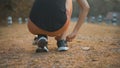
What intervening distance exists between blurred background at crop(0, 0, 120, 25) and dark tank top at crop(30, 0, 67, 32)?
8.62 meters

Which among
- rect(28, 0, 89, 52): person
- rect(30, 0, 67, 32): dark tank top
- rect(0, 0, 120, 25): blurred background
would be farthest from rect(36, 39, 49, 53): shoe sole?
rect(0, 0, 120, 25): blurred background

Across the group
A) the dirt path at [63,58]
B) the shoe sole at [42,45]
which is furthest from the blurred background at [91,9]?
the shoe sole at [42,45]

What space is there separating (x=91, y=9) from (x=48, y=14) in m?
13.3

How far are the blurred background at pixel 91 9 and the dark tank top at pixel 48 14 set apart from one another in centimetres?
862

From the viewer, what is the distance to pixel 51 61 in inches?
135

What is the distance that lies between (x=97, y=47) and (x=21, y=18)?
33.8 feet

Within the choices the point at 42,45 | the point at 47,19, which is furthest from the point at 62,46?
the point at 47,19

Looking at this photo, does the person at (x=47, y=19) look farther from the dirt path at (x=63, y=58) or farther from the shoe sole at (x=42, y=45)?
the dirt path at (x=63, y=58)

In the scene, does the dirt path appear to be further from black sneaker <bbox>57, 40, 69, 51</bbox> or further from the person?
the person

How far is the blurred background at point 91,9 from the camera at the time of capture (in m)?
13.0

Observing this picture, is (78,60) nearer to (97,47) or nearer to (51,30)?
(51,30)

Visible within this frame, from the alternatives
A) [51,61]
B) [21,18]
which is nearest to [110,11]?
[21,18]

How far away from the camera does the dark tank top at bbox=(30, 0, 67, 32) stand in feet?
12.8

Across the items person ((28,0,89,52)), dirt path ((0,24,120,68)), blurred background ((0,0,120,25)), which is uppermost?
blurred background ((0,0,120,25))
